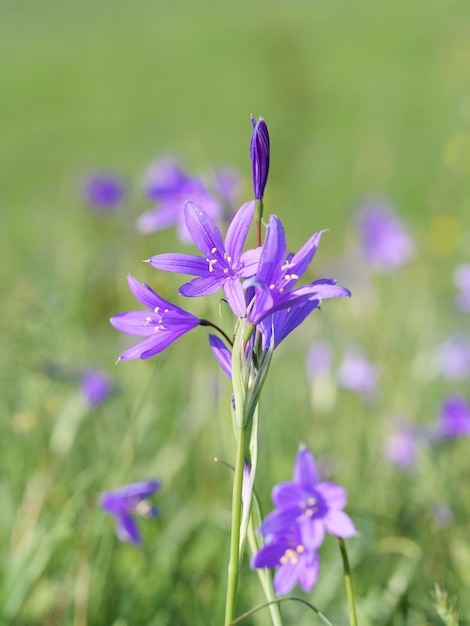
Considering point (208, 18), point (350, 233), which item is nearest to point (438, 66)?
point (208, 18)

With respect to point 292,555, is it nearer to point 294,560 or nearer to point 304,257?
point 294,560

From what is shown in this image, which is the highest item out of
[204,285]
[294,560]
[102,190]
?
[102,190]

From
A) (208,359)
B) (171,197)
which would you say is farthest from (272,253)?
(208,359)

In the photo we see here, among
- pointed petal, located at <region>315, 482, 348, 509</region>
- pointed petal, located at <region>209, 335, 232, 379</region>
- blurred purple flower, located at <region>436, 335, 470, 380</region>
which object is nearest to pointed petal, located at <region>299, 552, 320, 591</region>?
pointed petal, located at <region>315, 482, 348, 509</region>

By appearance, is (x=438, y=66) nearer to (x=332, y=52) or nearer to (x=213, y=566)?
(x=332, y=52)

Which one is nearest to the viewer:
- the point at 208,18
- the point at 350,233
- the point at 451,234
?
the point at 350,233
